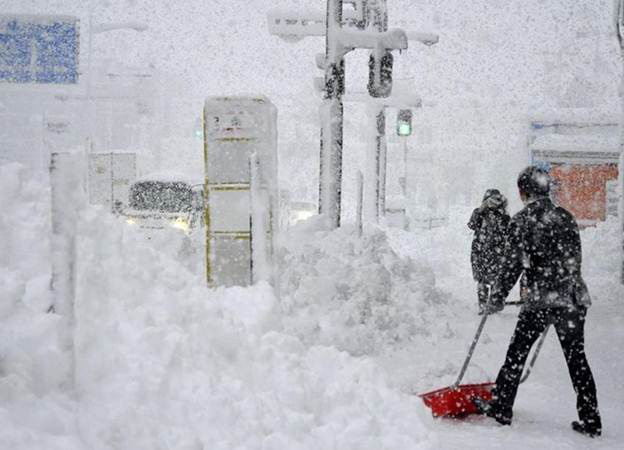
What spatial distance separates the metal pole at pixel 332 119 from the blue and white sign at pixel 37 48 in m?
11.1

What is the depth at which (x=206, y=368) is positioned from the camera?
406 centimetres

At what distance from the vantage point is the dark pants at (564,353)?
518 centimetres

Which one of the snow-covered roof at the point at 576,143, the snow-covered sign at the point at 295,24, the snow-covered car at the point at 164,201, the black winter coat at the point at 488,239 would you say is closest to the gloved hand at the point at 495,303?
the black winter coat at the point at 488,239

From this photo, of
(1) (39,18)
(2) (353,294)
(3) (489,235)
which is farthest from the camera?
(1) (39,18)

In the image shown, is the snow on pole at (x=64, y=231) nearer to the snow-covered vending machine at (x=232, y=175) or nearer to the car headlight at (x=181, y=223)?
the snow-covered vending machine at (x=232, y=175)

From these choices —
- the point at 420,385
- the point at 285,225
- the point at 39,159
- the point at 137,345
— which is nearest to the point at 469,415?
the point at 420,385

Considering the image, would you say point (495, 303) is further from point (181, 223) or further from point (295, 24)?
point (181, 223)

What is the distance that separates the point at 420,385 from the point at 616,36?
28.9 ft

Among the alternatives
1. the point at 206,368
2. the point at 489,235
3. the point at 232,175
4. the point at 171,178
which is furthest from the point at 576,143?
the point at 206,368

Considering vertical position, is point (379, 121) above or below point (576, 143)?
above

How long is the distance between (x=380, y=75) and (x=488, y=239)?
298cm

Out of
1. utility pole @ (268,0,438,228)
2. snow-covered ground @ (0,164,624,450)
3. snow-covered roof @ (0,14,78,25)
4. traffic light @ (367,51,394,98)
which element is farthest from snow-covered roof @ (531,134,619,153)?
snow-covered ground @ (0,164,624,450)

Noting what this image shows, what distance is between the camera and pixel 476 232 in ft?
34.4

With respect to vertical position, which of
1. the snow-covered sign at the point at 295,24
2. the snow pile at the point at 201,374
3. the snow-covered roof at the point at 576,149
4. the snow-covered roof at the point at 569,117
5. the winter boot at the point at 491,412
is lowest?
the winter boot at the point at 491,412
